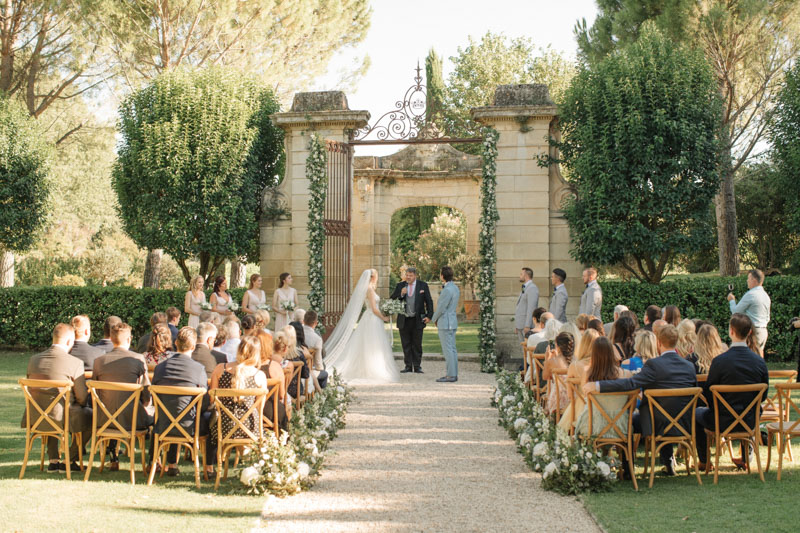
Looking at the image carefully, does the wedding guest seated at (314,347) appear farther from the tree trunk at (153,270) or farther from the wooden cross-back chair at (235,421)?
the tree trunk at (153,270)

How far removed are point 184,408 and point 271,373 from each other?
0.78m

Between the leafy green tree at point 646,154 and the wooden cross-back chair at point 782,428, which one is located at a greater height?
the leafy green tree at point 646,154

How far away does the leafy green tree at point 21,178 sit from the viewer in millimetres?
14008

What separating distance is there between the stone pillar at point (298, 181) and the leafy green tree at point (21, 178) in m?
5.02

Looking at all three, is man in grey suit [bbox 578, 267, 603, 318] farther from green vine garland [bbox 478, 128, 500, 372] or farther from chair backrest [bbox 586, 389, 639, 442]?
chair backrest [bbox 586, 389, 639, 442]

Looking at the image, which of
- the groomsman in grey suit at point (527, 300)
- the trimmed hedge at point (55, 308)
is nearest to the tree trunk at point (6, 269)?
the trimmed hedge at point (55, 308)

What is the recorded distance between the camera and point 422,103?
12.1 meters

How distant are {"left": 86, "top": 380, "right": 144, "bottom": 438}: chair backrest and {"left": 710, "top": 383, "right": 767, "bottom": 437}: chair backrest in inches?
173

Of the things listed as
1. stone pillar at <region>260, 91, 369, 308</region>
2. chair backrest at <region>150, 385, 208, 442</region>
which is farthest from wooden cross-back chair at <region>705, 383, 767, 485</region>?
stone pillar at <region>260, 91, 369, 308</region>

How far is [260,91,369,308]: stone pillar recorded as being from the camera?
12.7 metres

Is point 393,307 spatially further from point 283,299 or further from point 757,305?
point 757,305

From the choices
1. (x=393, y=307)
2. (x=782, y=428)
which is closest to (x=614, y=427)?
(x=782, y=428)

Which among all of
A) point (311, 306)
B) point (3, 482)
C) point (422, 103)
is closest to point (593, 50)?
point (422, 103)

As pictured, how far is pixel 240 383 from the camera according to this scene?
564 cm
